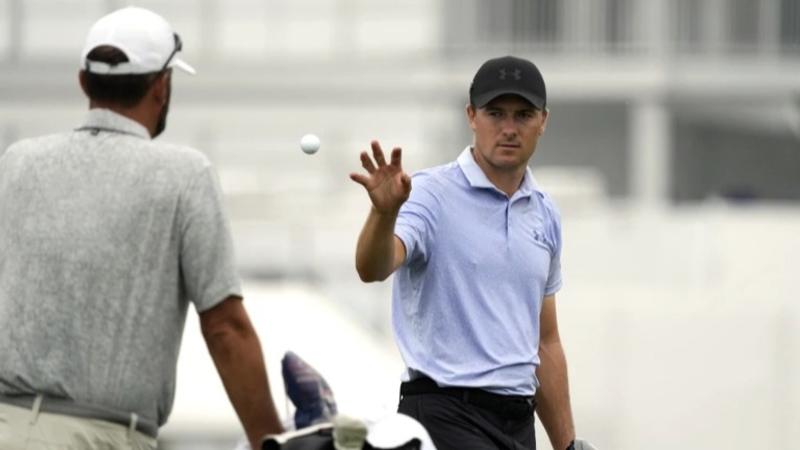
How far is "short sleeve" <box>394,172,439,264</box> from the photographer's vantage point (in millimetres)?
6832

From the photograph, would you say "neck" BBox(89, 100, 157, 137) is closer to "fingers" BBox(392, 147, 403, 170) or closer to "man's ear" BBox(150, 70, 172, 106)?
"man's ear" BBox(150, 70, 172, 106)

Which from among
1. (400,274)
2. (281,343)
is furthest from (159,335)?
(281,343)

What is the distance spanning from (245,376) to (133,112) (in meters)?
0.73

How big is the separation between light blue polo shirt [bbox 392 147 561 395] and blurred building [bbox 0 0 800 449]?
2068cm

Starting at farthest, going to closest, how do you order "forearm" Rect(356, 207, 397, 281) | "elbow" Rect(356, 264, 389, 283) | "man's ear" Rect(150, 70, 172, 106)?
"elbow" Rect(356, 264, 389, 283)
"forearm" Rect(356, 207, 397, 281)
"man's ear" Rect(150, 70, 172, 106)

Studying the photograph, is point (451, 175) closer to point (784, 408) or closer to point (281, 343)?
point (281, 343)

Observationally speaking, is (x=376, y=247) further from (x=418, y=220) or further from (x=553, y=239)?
(x=553, y=239)

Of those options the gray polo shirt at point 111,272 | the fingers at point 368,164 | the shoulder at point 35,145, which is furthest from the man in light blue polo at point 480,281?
the shoulder at point 35,145

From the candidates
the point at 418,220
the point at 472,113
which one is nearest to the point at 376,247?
the point at 418,220

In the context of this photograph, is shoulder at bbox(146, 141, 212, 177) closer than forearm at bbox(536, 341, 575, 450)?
Yes

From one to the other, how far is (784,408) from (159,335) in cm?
2158

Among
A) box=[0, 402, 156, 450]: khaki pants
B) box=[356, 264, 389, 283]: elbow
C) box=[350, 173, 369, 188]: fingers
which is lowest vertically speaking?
box=[0, 402, 156, 450]: khaki pants

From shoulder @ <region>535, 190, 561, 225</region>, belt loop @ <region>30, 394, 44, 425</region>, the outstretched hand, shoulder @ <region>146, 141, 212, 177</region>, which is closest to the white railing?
shoulder @ <region>535, 190, 561, 225</region>

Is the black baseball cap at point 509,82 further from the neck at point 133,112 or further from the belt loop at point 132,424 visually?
the belt loop at point 132,424
